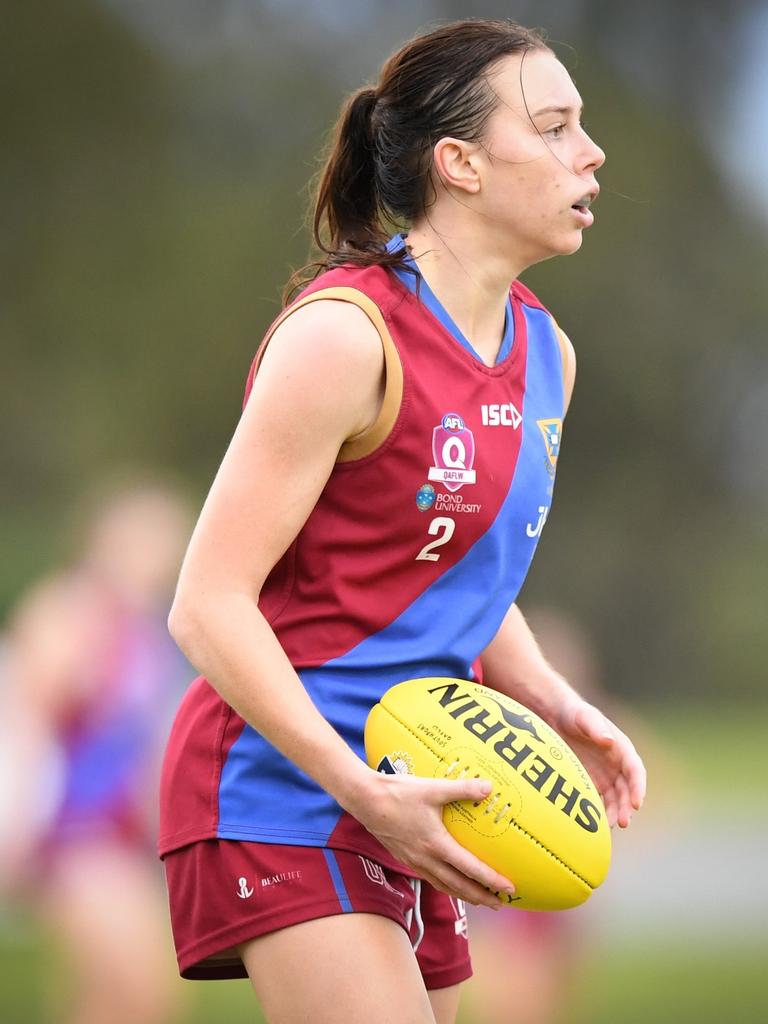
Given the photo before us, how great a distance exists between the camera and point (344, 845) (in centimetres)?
230

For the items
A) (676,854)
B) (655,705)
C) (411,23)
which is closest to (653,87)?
(411,23)

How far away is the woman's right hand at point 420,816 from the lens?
7.05 feet

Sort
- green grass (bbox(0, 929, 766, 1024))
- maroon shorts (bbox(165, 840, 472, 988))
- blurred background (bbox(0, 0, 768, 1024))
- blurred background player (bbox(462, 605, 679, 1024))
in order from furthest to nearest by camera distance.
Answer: blurred background (bbox(0, 0, 768, 1024)) → green grass (bbox(0, 929, 766, 1024)) → blurred background player (bbox(462, 605, 679, 1024)) → maroon shorts (bbox(165, 840, 472, 988))

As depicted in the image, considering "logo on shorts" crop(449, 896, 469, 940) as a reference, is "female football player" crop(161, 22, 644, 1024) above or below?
above

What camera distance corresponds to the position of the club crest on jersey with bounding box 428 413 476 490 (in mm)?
2344

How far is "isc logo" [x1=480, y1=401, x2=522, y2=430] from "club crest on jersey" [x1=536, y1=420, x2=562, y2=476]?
7cm

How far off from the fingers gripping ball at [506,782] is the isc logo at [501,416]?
42 centimetres

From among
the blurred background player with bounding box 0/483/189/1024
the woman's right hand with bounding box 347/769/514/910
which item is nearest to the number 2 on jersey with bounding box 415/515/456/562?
the woman's right hand with bounding box 347/769/514/910

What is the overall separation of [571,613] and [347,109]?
1391 centimetres

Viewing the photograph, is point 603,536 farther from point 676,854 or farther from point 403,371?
point 403,371

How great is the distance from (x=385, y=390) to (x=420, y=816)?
62 cm

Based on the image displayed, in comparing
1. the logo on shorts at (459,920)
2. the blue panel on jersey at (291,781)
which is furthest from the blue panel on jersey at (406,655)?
the logo on shorts at (459,920)

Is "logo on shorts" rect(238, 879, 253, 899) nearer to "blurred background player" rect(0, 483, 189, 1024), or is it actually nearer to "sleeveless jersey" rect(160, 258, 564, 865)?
"sleeveless jersey" rect(160, 258, 564, 865)

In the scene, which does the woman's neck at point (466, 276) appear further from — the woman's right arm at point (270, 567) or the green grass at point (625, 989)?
the green grass at point (625, 989)
